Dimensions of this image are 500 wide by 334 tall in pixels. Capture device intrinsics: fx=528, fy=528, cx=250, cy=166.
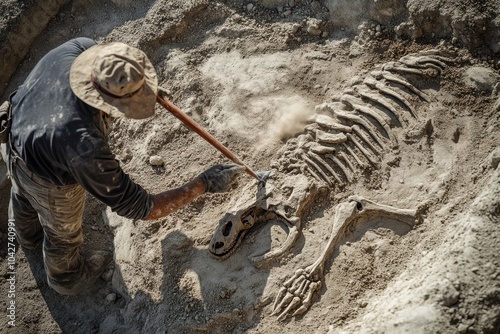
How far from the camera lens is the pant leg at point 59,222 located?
13.6 ft

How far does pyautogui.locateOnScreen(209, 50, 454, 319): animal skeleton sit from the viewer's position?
13.5 ft

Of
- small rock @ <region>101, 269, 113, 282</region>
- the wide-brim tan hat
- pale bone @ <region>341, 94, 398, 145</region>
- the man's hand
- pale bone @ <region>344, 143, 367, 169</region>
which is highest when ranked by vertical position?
pale bone @ <region>341, 94, 398, 145</region>

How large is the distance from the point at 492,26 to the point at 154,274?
3538 mm

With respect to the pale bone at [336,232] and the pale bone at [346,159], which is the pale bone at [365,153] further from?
the pale bone at [336,232]

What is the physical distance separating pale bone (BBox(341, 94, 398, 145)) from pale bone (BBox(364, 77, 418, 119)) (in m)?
0.18

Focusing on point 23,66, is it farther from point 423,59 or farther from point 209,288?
point 423,59

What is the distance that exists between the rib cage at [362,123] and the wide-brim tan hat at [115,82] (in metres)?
1.38

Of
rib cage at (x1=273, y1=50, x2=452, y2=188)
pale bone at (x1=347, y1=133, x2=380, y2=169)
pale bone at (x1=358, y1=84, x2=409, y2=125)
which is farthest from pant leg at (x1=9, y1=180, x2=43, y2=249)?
pale bone at (x1=358, y1=84, x2=409, y2=125)

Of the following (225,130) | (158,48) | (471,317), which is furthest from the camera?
(158,48)

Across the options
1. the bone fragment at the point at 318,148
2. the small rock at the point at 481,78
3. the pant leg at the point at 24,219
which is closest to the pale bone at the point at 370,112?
the bone fragment at the point at 318,148

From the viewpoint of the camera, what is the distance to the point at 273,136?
4.78 m

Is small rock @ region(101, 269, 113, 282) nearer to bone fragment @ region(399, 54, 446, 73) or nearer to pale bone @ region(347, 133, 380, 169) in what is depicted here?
pale bone @ region(347, 133, 380, 169)

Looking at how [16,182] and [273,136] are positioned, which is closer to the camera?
[16,182]

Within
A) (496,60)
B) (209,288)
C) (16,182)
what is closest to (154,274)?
(209,288)
